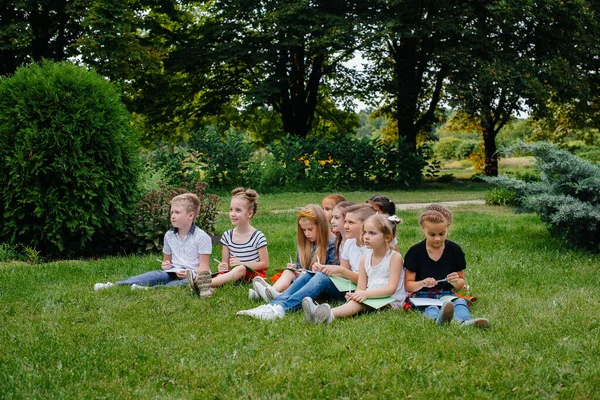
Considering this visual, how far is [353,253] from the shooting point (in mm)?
5449

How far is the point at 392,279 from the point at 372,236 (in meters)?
0.37

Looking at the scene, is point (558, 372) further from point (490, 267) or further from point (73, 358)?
point (490, 267)

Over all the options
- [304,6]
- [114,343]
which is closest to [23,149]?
[114,343]

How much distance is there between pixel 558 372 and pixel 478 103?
16.4m

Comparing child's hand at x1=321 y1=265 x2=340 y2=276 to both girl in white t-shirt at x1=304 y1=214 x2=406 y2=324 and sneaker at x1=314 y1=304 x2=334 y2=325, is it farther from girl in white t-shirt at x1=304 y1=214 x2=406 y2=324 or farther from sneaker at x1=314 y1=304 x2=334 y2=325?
sneaker at x1=314 y1=304 x2=334 y2=325

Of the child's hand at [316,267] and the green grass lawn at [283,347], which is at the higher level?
the child's hand at [316,267]

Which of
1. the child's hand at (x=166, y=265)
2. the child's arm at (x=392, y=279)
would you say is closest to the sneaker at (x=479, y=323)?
the child's arm at (x=392, y=279)

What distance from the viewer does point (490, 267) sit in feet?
21.3

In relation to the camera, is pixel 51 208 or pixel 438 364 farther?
pixel 51 208

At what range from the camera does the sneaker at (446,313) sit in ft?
14.2

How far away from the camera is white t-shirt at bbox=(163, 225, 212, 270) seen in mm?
5988

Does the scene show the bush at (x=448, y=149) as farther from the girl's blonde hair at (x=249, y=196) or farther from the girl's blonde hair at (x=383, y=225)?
the girl's blonde hair at (x=383, y=225)

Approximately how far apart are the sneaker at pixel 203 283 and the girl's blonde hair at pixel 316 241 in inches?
35.8

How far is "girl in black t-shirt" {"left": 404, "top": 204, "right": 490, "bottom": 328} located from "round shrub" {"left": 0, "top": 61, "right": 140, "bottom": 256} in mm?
3947
